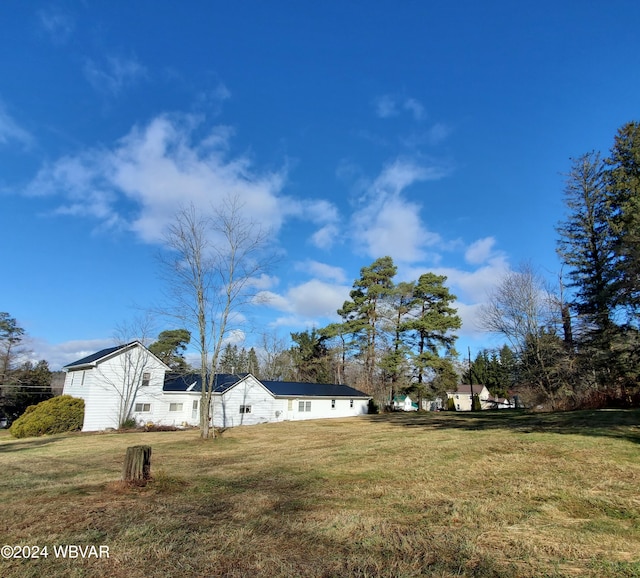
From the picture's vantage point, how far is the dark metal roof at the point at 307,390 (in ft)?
113

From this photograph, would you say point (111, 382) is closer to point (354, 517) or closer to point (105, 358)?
point (105, 358)

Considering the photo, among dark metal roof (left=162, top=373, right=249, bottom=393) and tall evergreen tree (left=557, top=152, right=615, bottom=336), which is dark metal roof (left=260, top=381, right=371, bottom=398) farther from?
tall evergreen tree (left=557, top=152, right=615, bottom=336)

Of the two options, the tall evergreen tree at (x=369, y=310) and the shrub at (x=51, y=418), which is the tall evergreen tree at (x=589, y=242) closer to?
the tall evergreen tree at (x=369, y=310)

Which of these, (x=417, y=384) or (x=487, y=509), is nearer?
(x=487, y=509)

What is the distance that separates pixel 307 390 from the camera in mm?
36250

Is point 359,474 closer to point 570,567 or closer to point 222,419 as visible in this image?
point 570,567

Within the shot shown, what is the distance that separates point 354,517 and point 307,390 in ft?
Result: 105

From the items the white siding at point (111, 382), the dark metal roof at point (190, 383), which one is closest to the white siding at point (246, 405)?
the dark metal roof at point (190, 383)

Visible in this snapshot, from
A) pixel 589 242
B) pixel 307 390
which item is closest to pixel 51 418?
pixel 307 390

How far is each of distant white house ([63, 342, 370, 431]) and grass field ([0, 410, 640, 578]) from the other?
18602 mm

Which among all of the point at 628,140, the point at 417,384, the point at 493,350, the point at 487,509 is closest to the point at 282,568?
the point at 487,509

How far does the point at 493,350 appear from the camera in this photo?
27750 millimetres

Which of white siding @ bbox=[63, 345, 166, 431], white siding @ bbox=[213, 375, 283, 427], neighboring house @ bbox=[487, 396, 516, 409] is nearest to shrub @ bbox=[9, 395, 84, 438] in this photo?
white siding @ bbox=[63, 345, 166, 431]

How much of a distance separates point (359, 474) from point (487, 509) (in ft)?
10.8
